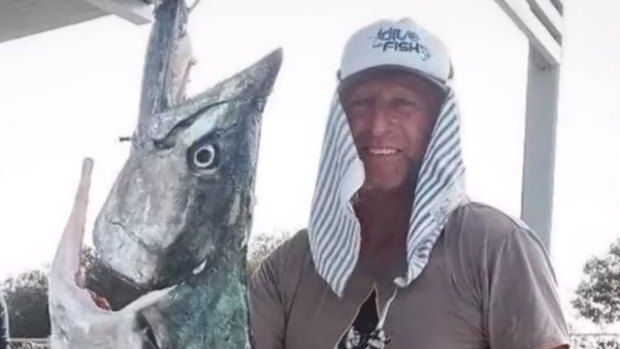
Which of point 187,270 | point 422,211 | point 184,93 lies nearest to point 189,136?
point 184,93

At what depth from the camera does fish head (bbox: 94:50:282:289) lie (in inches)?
54.4

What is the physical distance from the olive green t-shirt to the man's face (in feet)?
0.40

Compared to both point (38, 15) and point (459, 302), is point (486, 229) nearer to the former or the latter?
point (459, 302)

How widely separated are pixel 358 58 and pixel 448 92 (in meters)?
0.16

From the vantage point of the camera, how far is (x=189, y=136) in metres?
1.42

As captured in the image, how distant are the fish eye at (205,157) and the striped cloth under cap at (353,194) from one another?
607mm

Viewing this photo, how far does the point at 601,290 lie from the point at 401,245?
2789cm

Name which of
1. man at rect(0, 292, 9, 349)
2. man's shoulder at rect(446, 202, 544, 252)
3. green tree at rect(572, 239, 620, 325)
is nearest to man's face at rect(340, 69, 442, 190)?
man's shoulder at rect(446, 202, 544, 252)

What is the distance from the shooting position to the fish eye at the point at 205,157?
142cm

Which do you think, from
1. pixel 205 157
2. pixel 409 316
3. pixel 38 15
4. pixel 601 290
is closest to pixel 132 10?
pixel 38 15

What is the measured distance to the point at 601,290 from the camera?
95.2ft

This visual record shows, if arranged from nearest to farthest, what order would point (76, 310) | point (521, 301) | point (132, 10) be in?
point (76, 310) < point (521, 301) < point (132, 10)

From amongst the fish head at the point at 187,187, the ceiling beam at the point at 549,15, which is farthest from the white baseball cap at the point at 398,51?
the ceiling beam at the point at 549,15

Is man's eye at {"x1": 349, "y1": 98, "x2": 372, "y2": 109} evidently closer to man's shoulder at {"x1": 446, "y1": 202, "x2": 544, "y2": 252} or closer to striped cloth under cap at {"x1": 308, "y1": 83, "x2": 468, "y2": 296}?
striped cloth under cap at {"x1": 308, "y1": 83, "x2": 468, "y2": 296}
